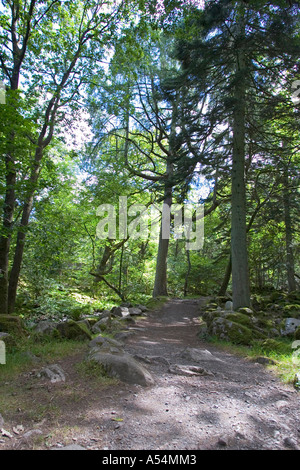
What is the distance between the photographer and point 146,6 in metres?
6.44

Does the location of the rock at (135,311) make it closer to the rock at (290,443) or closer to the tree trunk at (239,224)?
the tree trunk at (239,224)

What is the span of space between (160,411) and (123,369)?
2.93 ft

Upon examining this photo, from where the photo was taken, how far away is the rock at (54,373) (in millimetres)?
3359

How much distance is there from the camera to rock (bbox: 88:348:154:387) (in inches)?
133

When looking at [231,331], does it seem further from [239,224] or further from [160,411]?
[160,411]

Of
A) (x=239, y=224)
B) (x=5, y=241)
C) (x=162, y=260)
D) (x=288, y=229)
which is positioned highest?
(x=288, y=229)

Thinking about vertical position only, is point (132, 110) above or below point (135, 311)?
above

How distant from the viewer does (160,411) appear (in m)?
2.70

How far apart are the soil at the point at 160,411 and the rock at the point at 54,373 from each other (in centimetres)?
8

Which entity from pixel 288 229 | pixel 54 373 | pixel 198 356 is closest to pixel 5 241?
pixel 54 373

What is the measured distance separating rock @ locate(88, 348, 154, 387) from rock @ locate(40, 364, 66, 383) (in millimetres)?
457

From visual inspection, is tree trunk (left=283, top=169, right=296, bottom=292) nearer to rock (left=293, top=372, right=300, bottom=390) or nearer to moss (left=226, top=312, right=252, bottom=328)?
moss (left=226, top=312, right=252, bottom=328)
